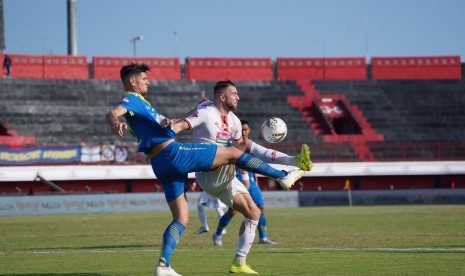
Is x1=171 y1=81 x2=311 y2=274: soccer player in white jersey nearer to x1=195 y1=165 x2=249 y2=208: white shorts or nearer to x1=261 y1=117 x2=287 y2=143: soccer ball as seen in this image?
x1=195 y1=165 x2=249 y2=208: white shorts

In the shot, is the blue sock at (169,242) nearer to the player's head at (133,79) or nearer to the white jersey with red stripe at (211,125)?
the white jersey with red stripe at (211,125)

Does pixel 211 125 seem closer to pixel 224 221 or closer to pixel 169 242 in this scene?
pixel 169 242

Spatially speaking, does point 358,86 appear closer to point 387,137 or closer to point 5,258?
point 387,137

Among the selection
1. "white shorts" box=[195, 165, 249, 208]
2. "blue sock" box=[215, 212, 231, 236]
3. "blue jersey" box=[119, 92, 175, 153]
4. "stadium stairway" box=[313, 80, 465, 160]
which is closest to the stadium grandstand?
"stadium stairway" box=[313, 80, 465, 160]

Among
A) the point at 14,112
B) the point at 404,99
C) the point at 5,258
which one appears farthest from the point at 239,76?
the point at 5,258

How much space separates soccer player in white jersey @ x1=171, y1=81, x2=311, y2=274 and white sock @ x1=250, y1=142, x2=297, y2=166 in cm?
19

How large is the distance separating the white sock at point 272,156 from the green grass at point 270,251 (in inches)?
58.6

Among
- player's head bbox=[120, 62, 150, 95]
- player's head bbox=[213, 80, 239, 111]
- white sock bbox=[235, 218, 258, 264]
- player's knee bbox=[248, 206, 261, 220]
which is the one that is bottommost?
white sock bbox=[235, 218, 258, 264]

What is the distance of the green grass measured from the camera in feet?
41.0

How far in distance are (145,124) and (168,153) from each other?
0.47 metres

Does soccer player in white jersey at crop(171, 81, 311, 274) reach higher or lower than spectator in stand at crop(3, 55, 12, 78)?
lower

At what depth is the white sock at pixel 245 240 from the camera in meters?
12.2

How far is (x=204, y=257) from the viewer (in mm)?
14977

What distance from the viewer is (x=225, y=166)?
12.3m
